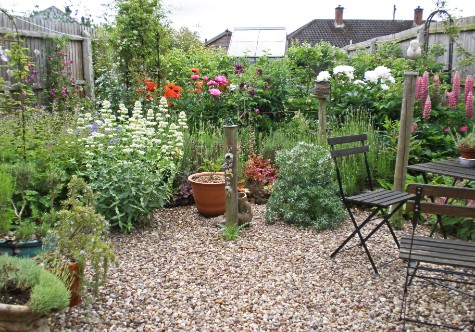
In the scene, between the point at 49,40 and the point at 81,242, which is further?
the point at 49,40

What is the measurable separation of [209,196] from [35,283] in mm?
2619

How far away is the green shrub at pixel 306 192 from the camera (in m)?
4.73

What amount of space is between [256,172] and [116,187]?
6.35 feet

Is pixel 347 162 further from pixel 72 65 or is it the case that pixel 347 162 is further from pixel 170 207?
pixel 72 65

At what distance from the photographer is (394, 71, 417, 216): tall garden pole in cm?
461

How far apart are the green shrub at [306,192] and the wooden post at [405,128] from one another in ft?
2.12

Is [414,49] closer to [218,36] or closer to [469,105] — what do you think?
[469,105]

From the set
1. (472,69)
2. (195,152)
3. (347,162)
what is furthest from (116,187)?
(472,69)

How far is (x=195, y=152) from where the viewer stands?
237 inches

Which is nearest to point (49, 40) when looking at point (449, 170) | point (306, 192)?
point (306, 192)

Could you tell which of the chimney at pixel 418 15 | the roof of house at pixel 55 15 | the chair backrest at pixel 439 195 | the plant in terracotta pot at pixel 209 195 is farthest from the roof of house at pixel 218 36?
the chair backrest at pixel 439 195

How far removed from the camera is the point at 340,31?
98.1 ft

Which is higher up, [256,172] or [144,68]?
[144,68]

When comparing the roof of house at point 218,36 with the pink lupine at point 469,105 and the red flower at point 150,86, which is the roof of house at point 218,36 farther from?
the pink lupine at point 469,105
